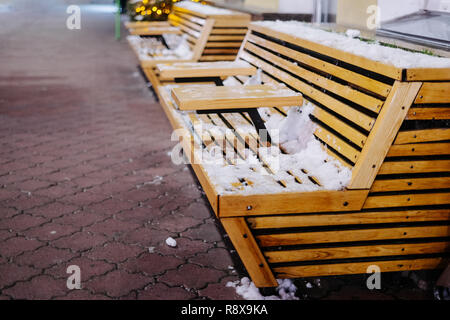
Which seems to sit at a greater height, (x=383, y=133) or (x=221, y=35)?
(x=221, y=35)

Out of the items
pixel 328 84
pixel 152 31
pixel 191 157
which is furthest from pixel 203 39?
pixel 328 84

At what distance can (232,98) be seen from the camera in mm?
3285

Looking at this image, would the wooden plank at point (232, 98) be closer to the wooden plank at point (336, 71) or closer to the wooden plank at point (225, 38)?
the wooden plank at point (336, 71)

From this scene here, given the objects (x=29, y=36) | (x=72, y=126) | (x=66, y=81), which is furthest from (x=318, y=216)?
(x=29, y=36)

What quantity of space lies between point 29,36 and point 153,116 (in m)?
10.4

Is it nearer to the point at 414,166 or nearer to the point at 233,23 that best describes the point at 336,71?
the point at 414,166

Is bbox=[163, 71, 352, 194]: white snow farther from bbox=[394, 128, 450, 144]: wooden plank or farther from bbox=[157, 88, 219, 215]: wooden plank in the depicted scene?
bbox=[394, 128, 450, 144]: wooden plank

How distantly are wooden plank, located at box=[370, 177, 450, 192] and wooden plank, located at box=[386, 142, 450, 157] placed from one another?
0.50 ft

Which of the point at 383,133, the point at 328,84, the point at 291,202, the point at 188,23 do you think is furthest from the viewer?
the point at 188,23

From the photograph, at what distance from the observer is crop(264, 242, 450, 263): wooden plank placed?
282 cm

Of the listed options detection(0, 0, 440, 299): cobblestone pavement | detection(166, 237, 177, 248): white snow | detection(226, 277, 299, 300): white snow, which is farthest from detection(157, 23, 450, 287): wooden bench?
detection(166, 237, 177, 248): white snow

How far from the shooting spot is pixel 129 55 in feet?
39.7

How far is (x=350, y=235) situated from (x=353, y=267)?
0.22 m
